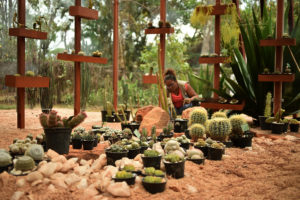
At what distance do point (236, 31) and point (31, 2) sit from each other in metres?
4.40

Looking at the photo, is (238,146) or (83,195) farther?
(238,146)

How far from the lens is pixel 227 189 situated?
7.94 feet

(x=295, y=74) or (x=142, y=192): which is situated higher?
(x=295, y=74)

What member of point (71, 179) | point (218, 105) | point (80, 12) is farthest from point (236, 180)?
point (80, 12)

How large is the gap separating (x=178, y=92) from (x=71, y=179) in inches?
145

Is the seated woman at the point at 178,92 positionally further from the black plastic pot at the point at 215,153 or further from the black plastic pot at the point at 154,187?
the black plastic pot at the point at 154,187

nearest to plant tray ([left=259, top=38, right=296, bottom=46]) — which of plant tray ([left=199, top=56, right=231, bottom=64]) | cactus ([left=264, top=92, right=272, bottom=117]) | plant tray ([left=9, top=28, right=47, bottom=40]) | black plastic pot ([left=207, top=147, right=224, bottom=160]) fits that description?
plant tray ([left=199, top=56, right=231, bottom=64])

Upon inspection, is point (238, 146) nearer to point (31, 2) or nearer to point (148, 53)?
point (31, 2)

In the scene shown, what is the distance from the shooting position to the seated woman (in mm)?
5566

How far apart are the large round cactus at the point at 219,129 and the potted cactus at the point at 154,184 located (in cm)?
163

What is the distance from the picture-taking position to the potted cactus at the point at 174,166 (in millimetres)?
2568

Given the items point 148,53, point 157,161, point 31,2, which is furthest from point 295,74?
point 148,53

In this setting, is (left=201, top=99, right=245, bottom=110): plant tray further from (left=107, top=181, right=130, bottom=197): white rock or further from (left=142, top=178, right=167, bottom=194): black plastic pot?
(left=107, top=181, right=130, bottom=197): white rock

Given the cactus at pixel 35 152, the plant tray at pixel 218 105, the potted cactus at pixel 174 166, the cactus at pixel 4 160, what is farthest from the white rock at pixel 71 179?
the plant tray at pixel 218 105
